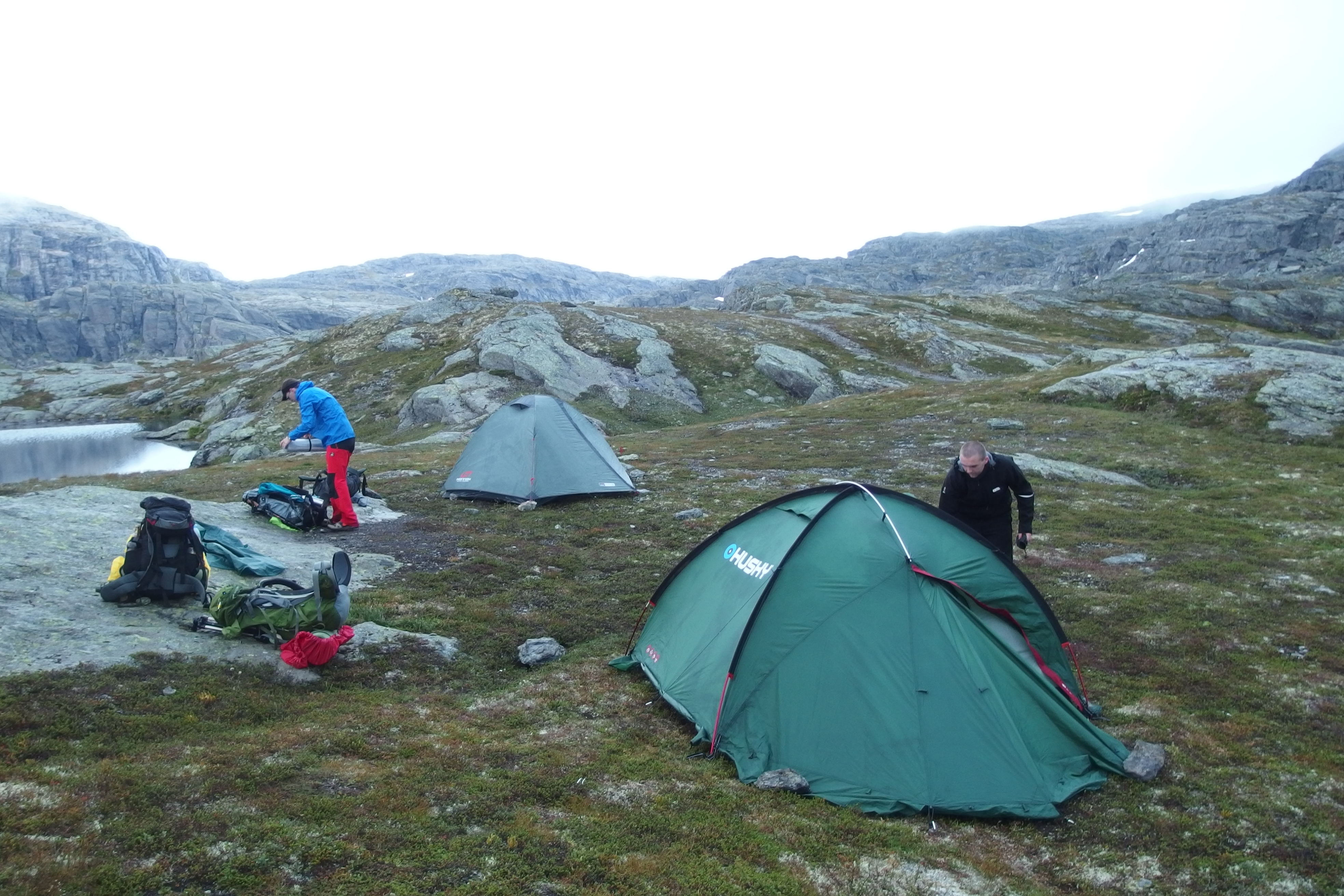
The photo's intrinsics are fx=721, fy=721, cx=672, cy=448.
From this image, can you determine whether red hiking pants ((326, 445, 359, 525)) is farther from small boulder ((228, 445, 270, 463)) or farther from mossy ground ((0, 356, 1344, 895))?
small boulder ((228, 445, 270, 463))

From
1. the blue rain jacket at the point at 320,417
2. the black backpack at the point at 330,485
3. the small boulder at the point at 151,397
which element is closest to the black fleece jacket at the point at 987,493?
the blue rain jacket at the point at 320,417

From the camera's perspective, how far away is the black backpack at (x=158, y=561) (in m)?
11.3

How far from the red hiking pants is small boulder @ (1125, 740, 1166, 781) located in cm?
1756

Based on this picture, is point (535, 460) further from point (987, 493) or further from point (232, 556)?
point (987, 493)

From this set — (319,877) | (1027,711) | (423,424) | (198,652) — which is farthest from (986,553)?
(423,424)

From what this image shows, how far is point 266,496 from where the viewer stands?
768 inches

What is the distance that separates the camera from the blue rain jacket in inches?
750

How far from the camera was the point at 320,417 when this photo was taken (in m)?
19.2

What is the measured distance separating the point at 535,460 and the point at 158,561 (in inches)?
526

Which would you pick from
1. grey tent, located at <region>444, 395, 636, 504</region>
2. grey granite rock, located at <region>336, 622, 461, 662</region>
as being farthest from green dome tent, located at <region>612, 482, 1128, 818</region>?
grey tent, located at <region>444, 395, 636, 504</region>

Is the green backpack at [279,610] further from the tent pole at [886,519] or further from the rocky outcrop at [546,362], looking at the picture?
→ the rocky outcrop at [546,362]

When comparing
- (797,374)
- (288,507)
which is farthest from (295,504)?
(797,374)

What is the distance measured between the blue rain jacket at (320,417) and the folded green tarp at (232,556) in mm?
4741

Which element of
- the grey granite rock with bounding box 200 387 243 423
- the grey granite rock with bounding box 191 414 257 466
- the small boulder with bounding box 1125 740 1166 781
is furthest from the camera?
the grey granite rock with bounding box 200 387 243 423
